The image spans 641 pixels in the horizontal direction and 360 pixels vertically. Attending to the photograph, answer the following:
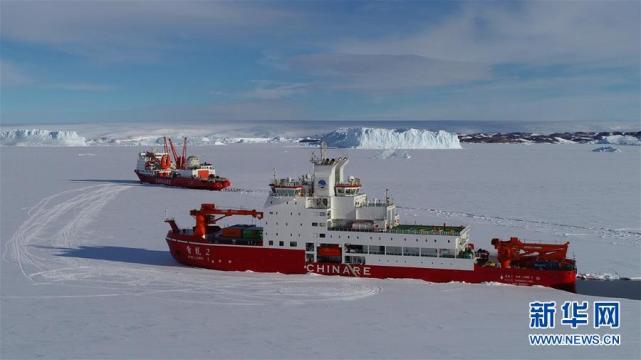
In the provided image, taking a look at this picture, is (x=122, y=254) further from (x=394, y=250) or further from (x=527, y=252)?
(x=527, y=252)

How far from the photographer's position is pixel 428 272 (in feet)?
59.6

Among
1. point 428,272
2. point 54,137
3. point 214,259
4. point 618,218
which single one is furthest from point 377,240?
point 54,137

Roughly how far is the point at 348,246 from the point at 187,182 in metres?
31.2

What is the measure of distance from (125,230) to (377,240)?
44.7 ft

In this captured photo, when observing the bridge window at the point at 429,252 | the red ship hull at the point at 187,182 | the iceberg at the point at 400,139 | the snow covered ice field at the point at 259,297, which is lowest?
the snow covered ice field at the point at 259,297

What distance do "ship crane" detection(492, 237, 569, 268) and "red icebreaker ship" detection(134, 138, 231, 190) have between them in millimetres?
28803

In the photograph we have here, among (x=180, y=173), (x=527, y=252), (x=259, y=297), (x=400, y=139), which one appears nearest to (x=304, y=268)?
(x=259, y=297)

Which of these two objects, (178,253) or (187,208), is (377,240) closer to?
(178,253)

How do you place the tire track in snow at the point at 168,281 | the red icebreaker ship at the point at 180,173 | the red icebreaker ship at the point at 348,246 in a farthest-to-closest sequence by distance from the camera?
the red icebreaker ship at the point at 180,173 < the red icebreaker ship at the point at 348,246 < the tire track in snow at the point at 168,281

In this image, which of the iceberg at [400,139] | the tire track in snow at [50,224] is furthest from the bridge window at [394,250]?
the iceberg at [400,139]

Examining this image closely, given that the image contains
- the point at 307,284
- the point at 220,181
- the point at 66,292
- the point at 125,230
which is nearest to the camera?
the point at 66,292

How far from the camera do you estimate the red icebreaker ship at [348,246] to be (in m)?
17.9

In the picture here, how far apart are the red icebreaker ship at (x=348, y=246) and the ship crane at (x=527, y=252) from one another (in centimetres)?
3

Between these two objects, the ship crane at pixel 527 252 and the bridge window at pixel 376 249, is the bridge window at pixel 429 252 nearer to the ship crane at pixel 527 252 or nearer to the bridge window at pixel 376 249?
the bridge window at pixel 376 249
